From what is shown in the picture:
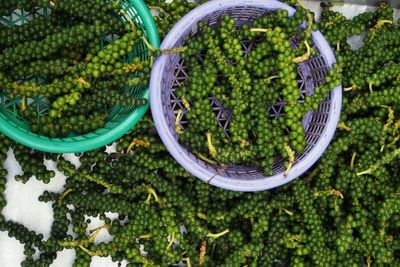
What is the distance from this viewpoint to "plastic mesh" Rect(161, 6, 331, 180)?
7.80 feet

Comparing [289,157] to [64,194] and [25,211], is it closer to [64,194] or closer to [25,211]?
[64,194]

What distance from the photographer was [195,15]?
227cm

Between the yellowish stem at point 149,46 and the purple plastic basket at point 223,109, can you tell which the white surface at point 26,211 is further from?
the yellowish stem at point 149,46

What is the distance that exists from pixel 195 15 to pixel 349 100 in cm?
86

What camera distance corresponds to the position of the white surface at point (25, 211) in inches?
109

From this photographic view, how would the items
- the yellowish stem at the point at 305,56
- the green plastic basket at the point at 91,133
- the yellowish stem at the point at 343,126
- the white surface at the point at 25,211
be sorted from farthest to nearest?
the white surface at the point at 25,211, the yellowish stem at the point at 343,126, the yellowish stem at the point at 305,56, the green plastic basket at the point at 91,133

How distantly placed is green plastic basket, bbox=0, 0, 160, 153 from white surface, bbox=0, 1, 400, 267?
0.46m

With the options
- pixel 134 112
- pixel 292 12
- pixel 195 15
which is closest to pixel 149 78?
pixel 134 112

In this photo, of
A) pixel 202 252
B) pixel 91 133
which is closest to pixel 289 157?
pixel 202 252

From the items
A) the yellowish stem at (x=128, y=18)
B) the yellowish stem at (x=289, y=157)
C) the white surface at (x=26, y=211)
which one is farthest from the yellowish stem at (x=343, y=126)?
the white surface at (x=26, y=211)

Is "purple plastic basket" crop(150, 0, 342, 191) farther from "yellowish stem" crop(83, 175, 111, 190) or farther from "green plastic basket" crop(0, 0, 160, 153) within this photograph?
"yellowish stem" crop(83, 175, 111, 190)

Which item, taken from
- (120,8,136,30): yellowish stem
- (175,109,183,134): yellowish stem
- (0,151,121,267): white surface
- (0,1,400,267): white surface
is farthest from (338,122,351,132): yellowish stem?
(0,1,400,267): white surface

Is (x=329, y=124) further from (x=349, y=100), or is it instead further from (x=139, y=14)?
(x=139, y=14)

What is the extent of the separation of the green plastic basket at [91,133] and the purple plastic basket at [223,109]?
10 centimetres
